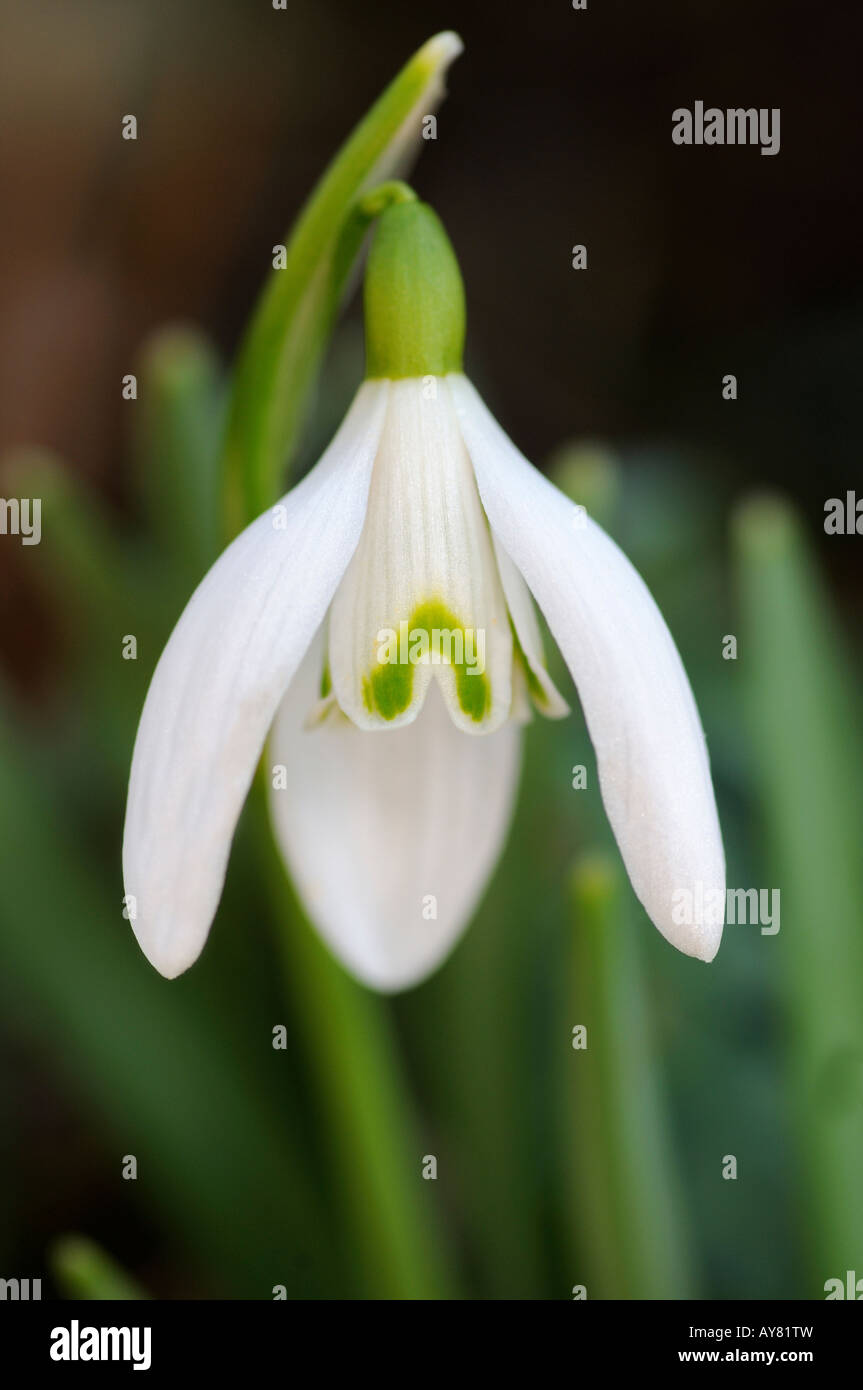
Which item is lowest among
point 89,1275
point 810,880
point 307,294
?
point 89,1275

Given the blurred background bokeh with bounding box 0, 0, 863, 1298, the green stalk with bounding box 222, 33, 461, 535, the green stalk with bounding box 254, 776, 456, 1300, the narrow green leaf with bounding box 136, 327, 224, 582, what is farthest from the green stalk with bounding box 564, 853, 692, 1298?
the narrow green leaf with bounding box 136, 327, 224, 582

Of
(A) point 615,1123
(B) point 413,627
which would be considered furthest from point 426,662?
(A) point 615,1123

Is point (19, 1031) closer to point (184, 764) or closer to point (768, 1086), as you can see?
point (768, 1086)

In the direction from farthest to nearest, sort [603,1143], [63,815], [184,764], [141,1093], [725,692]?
[725,692] < [63,815] < [141,1093] < [603,1143] < [184,764]

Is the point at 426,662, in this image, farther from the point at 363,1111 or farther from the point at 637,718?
the point at 363,1111

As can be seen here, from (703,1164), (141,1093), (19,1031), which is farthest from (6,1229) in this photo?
(703,1164)
